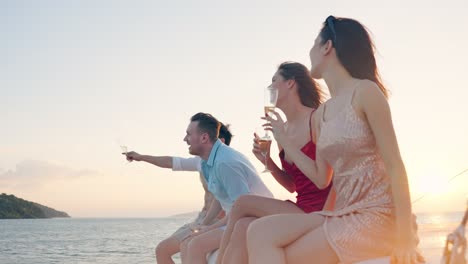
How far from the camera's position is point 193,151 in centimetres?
621

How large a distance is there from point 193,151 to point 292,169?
2154 mm

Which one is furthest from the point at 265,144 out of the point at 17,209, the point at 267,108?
the point at 17,209

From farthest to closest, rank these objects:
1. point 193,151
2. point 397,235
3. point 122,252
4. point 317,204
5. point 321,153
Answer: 1. point 122,252
2. point 193,151
3. point 317,204
4. point 321,153
5. point 397,235

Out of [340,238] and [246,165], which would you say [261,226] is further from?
[246,165]

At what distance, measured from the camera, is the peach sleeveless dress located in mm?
2910

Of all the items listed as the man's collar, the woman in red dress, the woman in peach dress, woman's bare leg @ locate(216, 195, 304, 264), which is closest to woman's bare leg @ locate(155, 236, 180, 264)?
the man's collar

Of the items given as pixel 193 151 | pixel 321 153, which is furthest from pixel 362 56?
pixel 193 151

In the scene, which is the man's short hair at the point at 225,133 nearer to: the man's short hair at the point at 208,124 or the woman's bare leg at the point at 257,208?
the man's short hair at the point at 208,124

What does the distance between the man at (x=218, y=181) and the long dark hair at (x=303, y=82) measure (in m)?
1.32

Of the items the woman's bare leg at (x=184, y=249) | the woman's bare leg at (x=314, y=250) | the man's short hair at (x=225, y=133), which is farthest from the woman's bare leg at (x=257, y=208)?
the man's short hair at (x=225, y=133)

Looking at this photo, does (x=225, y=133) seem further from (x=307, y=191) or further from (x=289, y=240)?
(x=289, y=240)

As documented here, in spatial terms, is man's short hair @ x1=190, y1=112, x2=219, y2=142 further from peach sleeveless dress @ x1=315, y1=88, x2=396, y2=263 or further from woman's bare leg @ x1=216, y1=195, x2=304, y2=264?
peach sleeveless dress @ x1=315, y1=88, x2=396, y2=263

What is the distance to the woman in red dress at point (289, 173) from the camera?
380 centimetres

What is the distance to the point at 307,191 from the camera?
4.01 m
